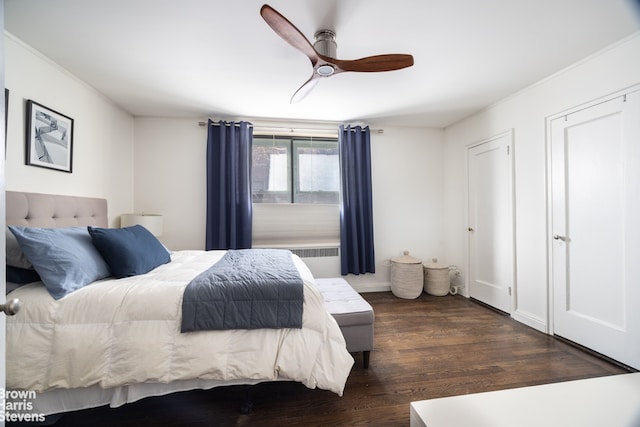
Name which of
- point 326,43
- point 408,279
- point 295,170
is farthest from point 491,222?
point 326,43

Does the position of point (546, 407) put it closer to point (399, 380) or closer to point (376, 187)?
point (399, 380)

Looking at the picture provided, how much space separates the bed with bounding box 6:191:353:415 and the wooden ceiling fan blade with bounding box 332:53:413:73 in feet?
4.98

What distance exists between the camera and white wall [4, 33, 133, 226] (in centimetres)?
175

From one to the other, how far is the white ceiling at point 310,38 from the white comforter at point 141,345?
1.67 meters

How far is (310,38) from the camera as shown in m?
1.79

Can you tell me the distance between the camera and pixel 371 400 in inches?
60.4

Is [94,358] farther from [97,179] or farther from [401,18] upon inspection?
[401,18]

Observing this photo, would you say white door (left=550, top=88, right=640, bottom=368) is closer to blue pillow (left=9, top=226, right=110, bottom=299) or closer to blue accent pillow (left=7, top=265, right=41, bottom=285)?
blue pillow (left=9, top=226, right=110, bottom=299)

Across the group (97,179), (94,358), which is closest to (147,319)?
(94,358)

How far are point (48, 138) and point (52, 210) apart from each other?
587mm

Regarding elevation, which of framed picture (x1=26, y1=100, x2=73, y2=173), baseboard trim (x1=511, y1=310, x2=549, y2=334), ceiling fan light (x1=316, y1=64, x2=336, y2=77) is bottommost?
baseboard trim (x1=511, y1=310, x2=549, y2=334)

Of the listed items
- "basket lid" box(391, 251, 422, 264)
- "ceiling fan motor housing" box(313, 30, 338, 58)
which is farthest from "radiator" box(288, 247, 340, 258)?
"ceiling fan motor housing" box(313, 30, 338, 58)

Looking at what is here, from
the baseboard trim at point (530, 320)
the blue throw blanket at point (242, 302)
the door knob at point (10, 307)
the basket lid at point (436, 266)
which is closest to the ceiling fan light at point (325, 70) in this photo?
the blue throw blanket at point (242, 302)

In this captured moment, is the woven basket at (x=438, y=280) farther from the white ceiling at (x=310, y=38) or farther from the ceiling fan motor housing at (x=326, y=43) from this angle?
the ceiling fan motor housing at (x=326, y=43)
